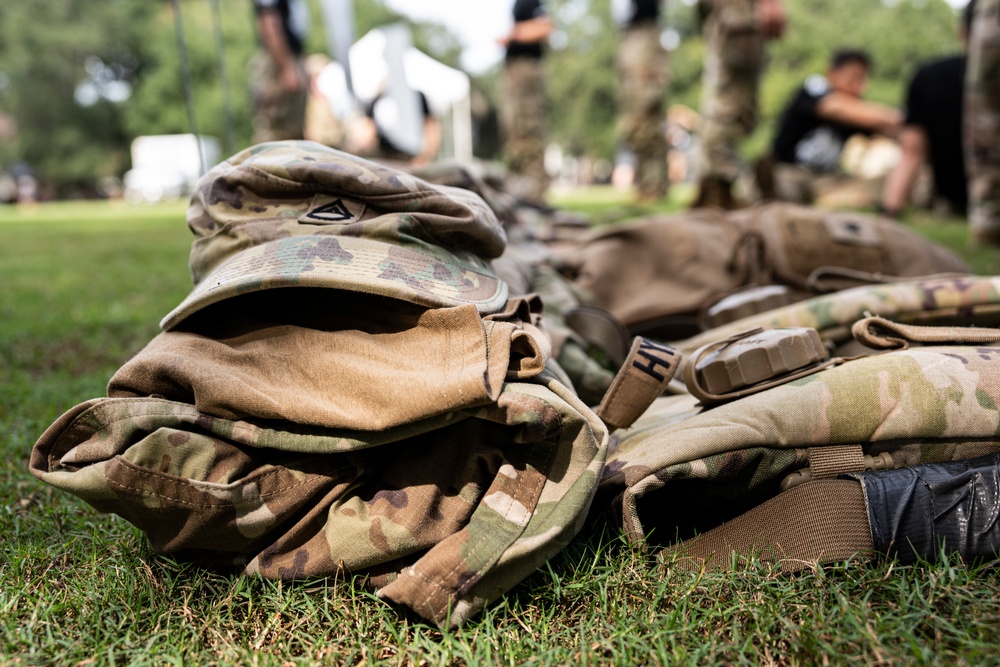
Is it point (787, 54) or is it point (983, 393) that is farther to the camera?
point (787, 54)

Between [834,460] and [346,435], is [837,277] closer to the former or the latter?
[834,460]

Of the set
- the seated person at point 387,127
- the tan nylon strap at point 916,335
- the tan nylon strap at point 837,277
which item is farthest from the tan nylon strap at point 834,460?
the seated person at point 387,127

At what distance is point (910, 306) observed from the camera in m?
1.97

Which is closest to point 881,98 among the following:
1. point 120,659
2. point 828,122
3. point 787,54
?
point 787,54

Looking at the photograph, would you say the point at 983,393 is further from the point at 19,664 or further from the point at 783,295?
the point at 19,664

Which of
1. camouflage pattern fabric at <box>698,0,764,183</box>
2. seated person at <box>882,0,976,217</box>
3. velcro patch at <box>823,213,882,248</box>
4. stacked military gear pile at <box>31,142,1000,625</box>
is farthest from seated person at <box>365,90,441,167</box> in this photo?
stacked military gear pile at <box>31,142,1000,625</box>

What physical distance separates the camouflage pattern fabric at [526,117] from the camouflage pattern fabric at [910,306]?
7.48 m

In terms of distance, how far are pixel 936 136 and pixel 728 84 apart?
2049 mm

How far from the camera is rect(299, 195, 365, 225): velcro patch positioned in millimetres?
1591

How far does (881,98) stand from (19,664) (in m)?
43.0

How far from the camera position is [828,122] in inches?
288

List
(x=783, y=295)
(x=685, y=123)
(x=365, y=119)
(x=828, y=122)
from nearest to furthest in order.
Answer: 1. (x=783, y=295)
2. (x=828, y=122)
3. (x=365, y=119)
4. (x=685, y=123)

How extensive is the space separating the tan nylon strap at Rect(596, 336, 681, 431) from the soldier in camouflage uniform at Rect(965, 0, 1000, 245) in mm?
3852

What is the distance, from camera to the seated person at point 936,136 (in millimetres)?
6328
